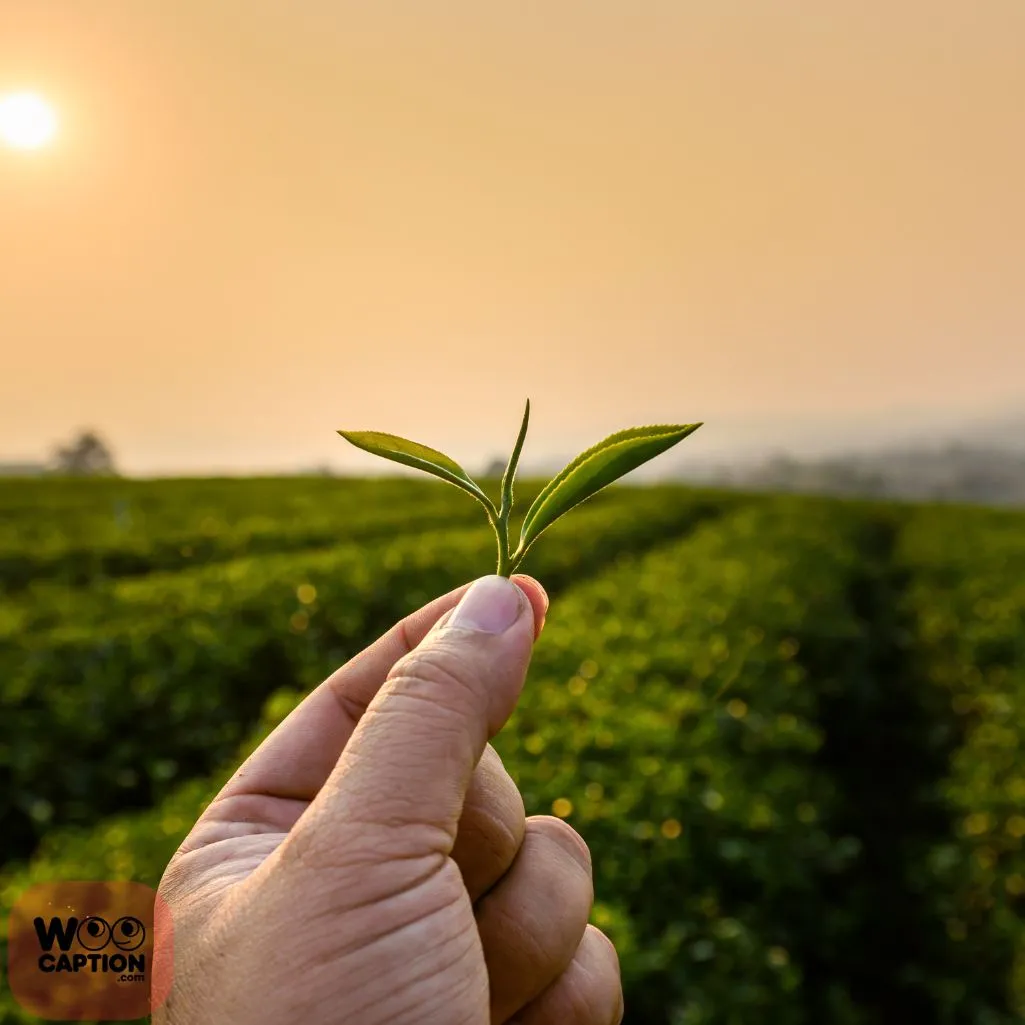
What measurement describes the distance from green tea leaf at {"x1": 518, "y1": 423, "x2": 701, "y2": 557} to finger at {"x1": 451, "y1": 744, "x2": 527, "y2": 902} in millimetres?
535

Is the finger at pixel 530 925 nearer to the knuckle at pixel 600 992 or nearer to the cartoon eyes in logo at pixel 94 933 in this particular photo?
the knuckle at pixel 600 992

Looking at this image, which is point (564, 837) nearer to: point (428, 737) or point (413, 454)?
point (428, 737)

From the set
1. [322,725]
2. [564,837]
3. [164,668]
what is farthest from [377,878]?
[164,668]

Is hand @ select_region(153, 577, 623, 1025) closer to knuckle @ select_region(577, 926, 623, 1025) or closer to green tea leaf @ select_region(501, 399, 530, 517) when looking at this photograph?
green tea leaf @ select_region(501, 399, 530, 517)

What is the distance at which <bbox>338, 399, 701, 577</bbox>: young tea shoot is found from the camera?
49.0 inches

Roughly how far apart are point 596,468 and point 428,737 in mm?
436

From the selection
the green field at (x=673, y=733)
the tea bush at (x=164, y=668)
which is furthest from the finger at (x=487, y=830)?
the tea bush at (x=164, y=668)

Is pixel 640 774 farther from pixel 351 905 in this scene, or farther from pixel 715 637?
pixel 351 905

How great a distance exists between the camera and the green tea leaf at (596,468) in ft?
4.06

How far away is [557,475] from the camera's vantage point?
4.28ft

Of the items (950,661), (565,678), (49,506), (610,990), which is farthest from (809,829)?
(49,506)

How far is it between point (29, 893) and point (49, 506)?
1278 centimetres

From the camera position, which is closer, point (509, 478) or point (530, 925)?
point (509, 478)

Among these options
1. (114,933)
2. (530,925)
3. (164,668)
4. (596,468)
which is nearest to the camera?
(596,468)
